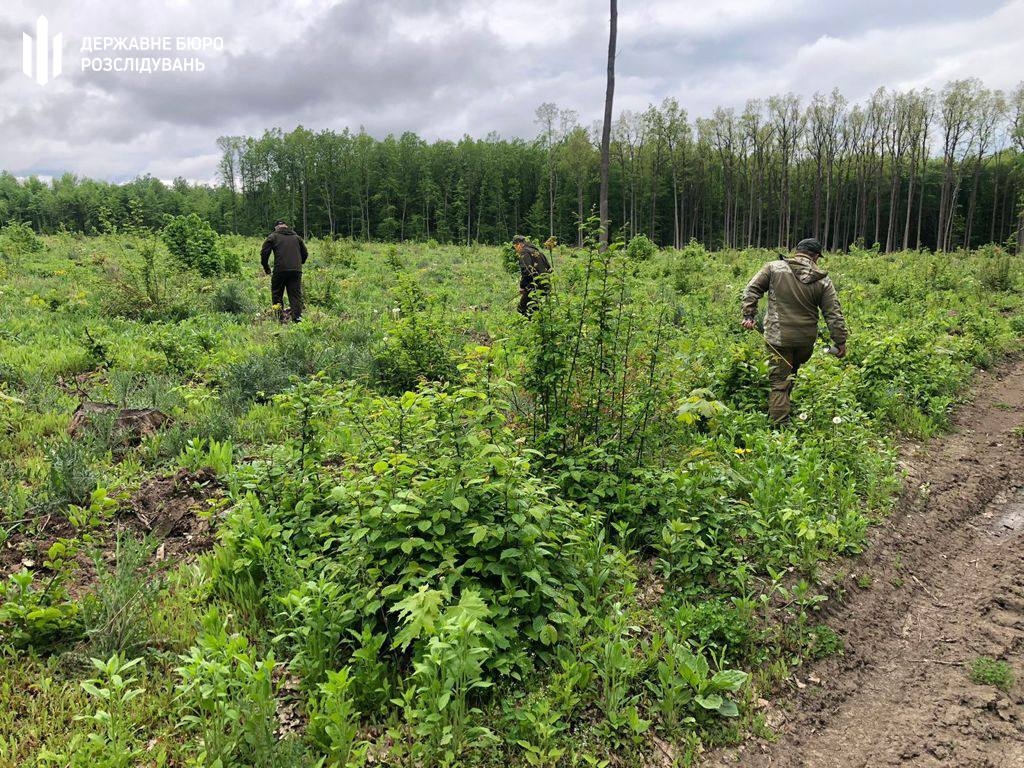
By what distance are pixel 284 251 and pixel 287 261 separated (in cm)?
20

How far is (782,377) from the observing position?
6914 millimetres

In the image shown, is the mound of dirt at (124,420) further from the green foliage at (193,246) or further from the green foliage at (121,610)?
the green foliage at (193,246)

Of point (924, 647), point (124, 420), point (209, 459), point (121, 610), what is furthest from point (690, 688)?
point (124, 420)

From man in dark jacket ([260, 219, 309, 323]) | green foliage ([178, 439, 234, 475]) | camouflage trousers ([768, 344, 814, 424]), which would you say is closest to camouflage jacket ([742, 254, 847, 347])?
camouflage trousers ([768, 344, 814, 424])

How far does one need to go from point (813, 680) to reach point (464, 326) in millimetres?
7792

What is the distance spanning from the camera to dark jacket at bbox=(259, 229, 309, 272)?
11.2 metres

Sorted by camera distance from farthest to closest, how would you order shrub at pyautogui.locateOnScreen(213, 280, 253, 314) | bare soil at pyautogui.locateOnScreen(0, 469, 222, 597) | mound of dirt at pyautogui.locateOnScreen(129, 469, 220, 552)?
shrub at pyautogui.locateOnScreen(213, 280, 253, 314)
mound of dirt at pyautogui.locateOnScreen(129, 469, 220, 552)
bare soil at pyautogui.locateOnScreen(0, 469, 222, 597)

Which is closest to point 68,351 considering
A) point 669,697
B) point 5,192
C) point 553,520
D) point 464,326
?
point 464,326

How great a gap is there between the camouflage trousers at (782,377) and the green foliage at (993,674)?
11.6ft

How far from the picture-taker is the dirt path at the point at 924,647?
2932 millimetres

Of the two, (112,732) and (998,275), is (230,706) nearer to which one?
(112,732)

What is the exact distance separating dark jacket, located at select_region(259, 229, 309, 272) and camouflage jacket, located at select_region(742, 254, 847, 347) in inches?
325

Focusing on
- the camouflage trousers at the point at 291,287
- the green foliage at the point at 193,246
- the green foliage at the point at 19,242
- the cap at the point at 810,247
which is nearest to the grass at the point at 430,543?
the cap at the point at 810,247

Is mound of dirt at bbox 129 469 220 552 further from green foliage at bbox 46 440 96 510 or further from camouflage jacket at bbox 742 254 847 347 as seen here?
camouflage jacket at bbox 742 254 847 347
